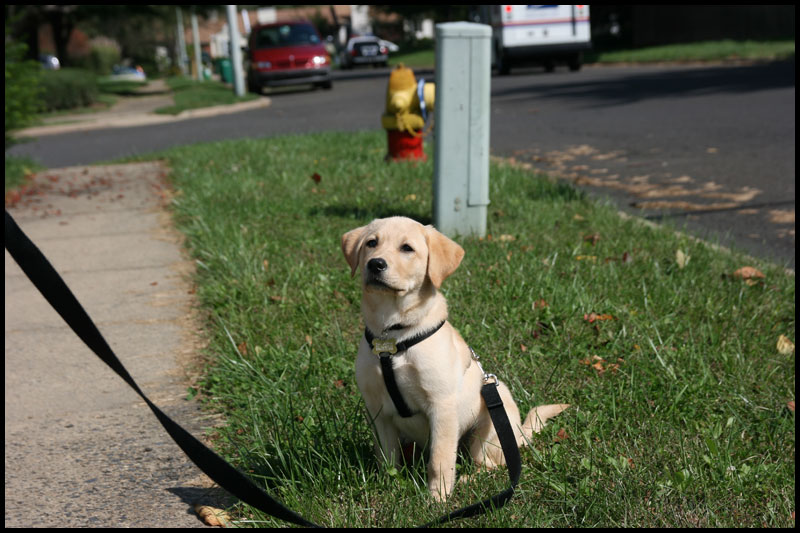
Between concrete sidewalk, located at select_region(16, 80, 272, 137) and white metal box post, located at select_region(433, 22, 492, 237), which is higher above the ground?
concrete sidewalk, located at select_region(16, 80, 272, 137)

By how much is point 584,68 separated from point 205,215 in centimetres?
2354

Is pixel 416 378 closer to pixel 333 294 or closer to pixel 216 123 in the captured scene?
pixel 333 294

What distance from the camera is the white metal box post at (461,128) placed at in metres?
5.34

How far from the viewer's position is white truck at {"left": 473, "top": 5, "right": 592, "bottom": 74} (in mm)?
24062

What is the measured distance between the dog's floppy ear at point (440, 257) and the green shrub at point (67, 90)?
2465 centimetres

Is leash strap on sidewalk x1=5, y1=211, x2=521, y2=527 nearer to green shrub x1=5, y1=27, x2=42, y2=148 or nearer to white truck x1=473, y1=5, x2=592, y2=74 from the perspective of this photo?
green shrub x1=5, y1=27, x2=42, y2=148

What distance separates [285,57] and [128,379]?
23.2 metres

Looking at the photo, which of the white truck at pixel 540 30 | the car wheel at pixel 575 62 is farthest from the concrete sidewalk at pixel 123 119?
the car wheel at pixel 575 62

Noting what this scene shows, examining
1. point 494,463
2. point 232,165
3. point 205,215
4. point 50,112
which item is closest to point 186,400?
point 494,463

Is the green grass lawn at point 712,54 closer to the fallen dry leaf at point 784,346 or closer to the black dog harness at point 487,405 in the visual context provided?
the fallen dry leaf at point 784,346

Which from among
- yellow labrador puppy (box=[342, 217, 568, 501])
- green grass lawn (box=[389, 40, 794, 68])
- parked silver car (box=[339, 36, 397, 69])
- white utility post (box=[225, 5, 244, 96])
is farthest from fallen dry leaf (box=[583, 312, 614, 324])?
parked silver car (box=[339, 36, 397, 69])

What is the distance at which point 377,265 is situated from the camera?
243cm

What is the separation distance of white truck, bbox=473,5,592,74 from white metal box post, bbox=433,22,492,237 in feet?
64.9

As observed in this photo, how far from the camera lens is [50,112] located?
80.3 feet
